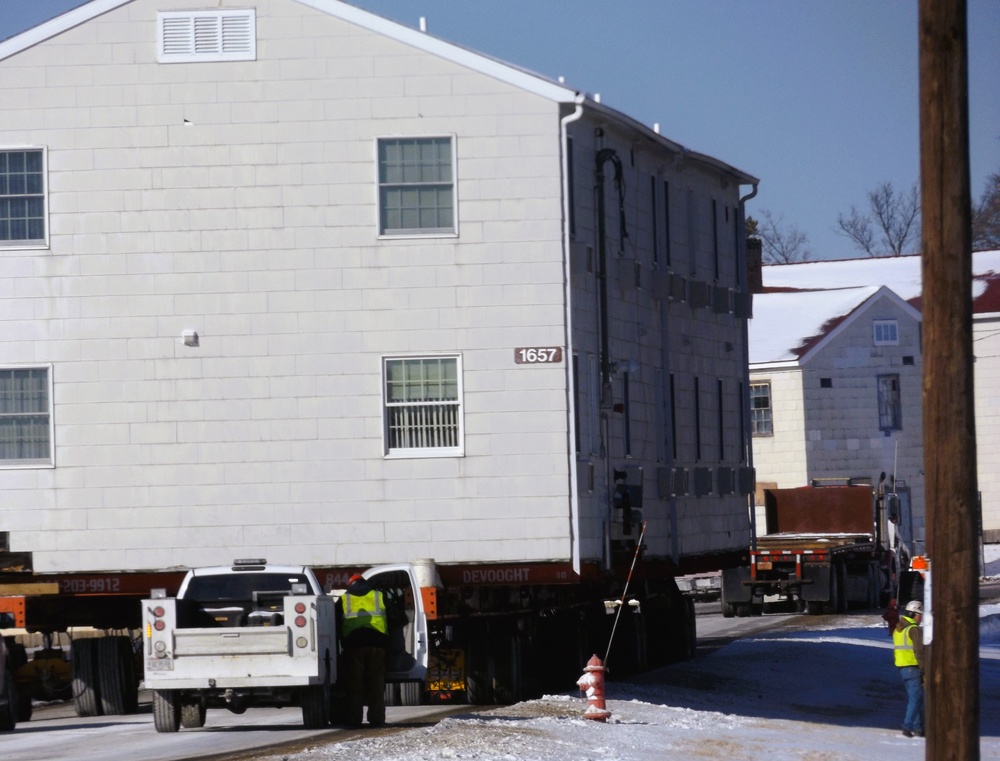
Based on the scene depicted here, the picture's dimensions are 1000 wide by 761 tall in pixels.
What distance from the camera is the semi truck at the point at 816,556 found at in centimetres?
4188

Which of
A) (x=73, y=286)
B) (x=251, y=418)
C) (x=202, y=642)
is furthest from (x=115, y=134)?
(x=202, y=642)

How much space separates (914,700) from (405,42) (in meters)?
10.1

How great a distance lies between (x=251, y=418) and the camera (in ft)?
77.2

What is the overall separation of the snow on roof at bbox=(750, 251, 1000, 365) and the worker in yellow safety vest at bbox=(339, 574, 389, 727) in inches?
1435

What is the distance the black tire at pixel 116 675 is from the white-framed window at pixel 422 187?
5.99 meters

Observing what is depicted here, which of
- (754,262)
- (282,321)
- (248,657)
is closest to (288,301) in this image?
(282,321)

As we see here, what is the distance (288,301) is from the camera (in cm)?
2359

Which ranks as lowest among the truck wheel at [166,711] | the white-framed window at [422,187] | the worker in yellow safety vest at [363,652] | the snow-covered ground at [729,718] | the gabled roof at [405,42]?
the snow-covered ground at [729,718]

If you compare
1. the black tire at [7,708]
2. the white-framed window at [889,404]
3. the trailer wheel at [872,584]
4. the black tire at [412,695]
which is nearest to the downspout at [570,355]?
the black tire at [412,695]

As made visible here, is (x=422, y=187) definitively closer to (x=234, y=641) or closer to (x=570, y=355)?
(x=570, y=355)

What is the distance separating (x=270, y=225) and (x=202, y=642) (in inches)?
258

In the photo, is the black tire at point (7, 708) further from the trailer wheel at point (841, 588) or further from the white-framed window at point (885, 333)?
the white-framed window at point (885, 333)

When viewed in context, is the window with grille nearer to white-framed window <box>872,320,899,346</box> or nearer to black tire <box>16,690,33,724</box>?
white-framed window <box>872,320,899,346</box>

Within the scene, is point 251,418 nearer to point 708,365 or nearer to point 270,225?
point 270,225
